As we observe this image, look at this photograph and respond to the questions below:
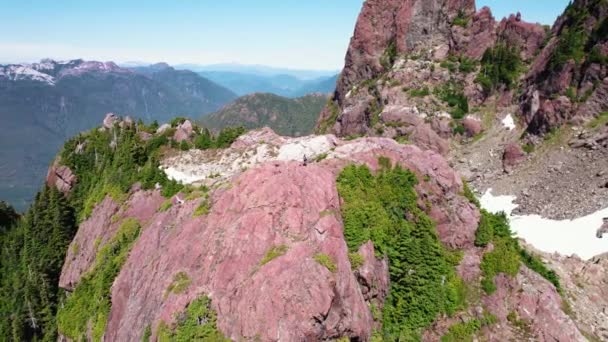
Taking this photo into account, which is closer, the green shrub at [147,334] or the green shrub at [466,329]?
the green shrub at [147,334]

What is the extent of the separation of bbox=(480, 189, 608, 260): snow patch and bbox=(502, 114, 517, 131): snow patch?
81.3 ft

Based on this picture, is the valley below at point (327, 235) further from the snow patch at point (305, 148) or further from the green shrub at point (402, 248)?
the snow patch at point (305, 148)

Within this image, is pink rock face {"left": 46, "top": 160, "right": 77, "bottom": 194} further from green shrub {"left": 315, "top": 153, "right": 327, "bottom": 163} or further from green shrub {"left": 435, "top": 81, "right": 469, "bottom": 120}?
green shrub {"left": 435, "top": 81, "right": 469, "bottom": 120}

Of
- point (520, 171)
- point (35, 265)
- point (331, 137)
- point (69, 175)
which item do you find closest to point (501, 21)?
point (520, 171)

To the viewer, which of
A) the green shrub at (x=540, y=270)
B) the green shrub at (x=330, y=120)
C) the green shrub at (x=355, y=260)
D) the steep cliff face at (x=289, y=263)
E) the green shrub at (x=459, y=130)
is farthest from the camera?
the green shrub at (x=330, y=120)

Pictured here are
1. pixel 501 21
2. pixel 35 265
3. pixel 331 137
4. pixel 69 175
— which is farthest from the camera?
pixel 501 21

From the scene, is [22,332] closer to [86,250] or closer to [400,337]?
[86,250]

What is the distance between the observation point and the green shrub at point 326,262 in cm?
1992

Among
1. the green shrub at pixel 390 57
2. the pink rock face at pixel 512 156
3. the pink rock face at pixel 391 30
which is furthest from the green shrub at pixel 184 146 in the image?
the pink rock face at pixel 391 30

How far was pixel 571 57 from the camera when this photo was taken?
63.9m

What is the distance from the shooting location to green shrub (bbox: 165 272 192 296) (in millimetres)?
20286

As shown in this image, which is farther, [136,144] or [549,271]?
[136,144]

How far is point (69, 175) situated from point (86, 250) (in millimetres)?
20806

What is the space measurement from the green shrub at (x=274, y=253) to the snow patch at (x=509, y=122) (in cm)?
6287
